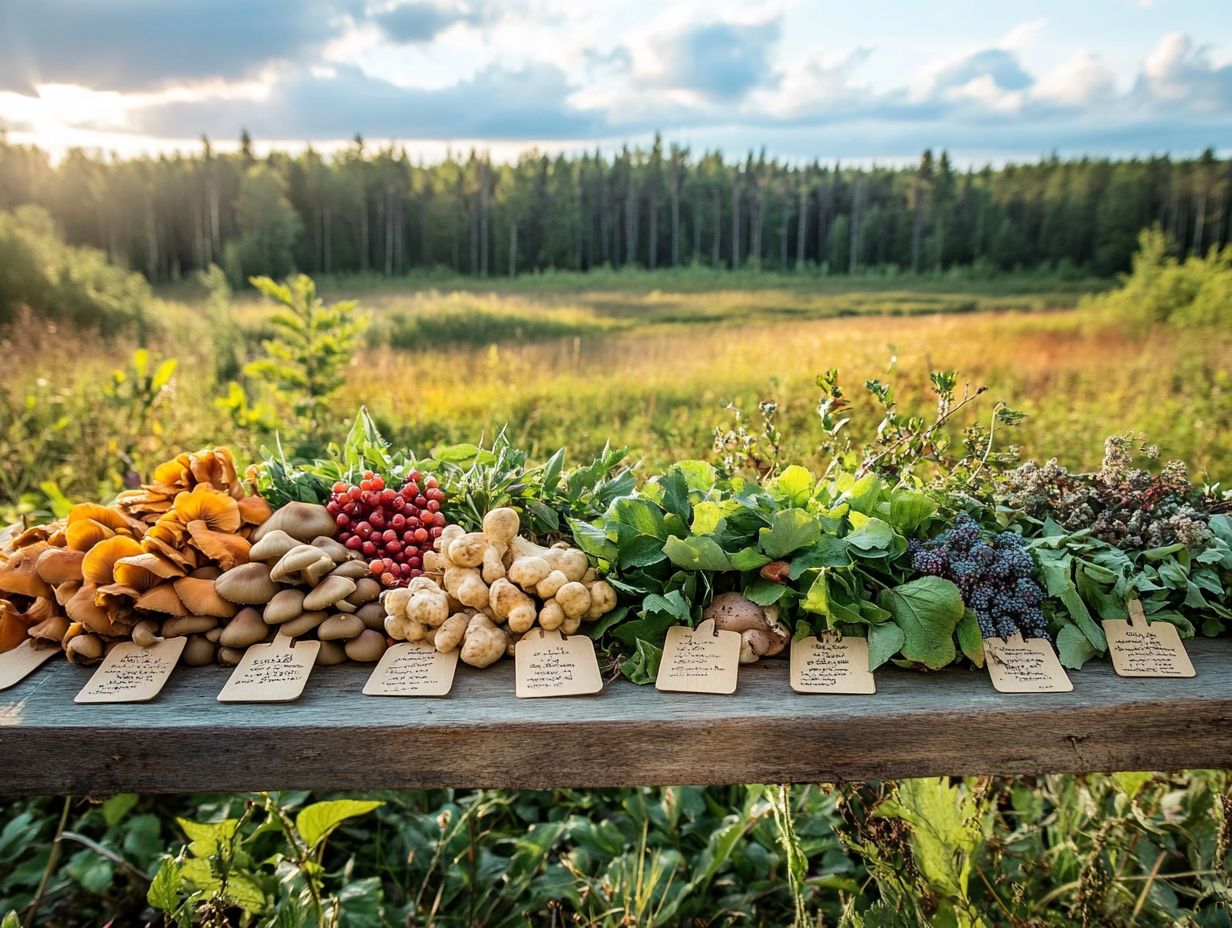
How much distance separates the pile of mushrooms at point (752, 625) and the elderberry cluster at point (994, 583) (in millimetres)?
203

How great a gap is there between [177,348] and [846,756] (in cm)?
454

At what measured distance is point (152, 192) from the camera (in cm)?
489

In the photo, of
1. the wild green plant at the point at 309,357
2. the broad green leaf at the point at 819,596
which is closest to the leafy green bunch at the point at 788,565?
the broad green leaf at the point at 819,596

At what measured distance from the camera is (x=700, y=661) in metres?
1.16

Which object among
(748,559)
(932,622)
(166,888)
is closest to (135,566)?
(166,888)

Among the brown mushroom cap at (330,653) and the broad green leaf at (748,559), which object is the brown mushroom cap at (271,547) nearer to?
the brown mushroom cap at (330,653)

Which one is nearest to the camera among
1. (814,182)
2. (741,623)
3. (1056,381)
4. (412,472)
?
(741,623)

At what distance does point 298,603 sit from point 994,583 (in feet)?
3.04

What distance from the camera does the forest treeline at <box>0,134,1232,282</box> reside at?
4.65 metres

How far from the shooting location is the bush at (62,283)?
15.4ft

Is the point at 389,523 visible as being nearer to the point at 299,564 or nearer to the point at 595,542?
the point at 299,564

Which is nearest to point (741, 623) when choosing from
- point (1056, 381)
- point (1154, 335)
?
point (1056, 381)

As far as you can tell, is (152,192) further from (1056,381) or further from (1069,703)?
(1069,703)

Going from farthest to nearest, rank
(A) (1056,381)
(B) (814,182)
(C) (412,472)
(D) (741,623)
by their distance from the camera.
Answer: (B) (814,182) < (A) (1056,381) < (C) (412,472) < (D) (741,623)
